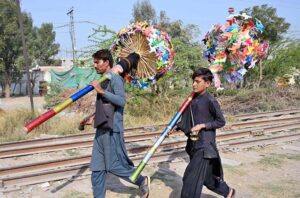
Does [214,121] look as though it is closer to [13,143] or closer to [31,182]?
[31,182]

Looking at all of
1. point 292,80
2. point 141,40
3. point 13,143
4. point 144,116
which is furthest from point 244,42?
point 292,80

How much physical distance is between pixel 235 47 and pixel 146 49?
166cm

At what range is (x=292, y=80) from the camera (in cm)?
2711

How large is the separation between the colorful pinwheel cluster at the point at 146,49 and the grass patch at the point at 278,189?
264 centimetres

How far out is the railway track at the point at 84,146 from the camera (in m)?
6.39

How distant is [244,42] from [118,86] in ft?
8.24

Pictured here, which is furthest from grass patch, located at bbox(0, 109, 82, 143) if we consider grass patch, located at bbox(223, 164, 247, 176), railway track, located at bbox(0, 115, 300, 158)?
grass patch, located at bbox(223, 164, 247, 176)

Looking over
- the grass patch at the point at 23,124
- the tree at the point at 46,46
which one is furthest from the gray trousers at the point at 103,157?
the tree at the point at 46,46

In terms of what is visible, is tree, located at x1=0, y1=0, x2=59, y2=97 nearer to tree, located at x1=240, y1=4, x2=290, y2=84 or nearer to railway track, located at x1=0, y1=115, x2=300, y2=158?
tree, located at x1=240, y1=4, x2=290, y2=84

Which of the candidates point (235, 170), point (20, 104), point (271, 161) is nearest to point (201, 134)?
point (235, 170)

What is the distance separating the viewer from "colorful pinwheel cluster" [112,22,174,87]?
6.80 m

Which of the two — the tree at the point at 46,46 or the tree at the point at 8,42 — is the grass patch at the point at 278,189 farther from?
the tree at the point at 46,46

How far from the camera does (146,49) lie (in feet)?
23.1

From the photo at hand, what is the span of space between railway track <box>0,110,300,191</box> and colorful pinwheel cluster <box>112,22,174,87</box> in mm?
1771
